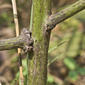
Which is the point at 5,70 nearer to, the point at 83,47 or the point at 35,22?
the point at 83,47

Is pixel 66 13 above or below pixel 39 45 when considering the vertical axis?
above

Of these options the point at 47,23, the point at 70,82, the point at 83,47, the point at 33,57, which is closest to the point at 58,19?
the point at 47,23

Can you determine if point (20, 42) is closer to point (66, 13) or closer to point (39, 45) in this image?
point (39, 45)

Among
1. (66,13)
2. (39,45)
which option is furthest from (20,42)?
(66,13)

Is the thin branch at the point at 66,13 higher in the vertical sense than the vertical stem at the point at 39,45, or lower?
higher
